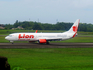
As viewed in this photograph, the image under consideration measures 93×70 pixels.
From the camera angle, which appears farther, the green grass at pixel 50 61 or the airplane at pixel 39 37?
the airplane at pixel 39 37

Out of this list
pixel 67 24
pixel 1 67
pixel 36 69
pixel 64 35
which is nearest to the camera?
pixel 1 67

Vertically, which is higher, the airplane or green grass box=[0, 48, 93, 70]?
the airplane

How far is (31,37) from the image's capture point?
43312 millimetres

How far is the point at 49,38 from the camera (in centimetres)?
4453

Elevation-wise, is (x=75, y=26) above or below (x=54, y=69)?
above

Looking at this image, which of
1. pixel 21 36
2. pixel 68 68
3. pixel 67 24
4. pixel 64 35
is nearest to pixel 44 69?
pixel 68 68

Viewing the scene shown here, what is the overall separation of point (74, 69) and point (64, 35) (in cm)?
2999

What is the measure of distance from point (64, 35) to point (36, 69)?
30730 mm

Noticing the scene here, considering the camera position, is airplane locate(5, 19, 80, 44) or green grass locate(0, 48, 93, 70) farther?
airplane locate(5, 19, 80, 44)

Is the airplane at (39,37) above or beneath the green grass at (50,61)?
above

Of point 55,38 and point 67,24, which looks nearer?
point 55,38

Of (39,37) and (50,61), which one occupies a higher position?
(39,37)

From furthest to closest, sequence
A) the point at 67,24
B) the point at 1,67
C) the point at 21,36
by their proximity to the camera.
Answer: the point at 67,24, the point at 21,36, the point at 1,67

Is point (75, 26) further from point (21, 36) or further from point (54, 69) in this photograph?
point (54, 69)
